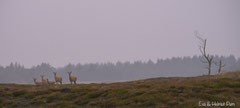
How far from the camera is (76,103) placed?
63.1ft

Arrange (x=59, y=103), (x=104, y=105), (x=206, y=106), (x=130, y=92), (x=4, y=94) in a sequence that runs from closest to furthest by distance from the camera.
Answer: (x=206, y=106), (x=104, y=105), (x=59, y=103), (x=130, y=92), (x=4, y=94)

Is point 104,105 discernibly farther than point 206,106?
Yes

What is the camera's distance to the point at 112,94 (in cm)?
2034

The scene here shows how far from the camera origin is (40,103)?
19.9 meters

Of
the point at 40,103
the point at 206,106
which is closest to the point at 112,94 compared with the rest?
the point at 40,103

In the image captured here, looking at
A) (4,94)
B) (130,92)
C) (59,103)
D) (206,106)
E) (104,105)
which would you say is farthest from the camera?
(4,94)

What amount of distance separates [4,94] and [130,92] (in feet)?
39.2

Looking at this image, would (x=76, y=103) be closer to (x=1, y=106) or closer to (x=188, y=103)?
(x=1, y=106)

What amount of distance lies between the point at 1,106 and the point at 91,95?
272 inches

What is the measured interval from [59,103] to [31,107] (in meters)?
2.01

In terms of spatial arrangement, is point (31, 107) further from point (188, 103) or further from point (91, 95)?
point (188, 103)

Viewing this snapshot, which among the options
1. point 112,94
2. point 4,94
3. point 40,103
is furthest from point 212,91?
point 4,94

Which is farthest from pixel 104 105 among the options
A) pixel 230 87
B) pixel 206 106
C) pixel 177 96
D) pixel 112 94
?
pixel 230 87

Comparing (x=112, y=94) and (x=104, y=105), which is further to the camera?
(x=112, y=94)
